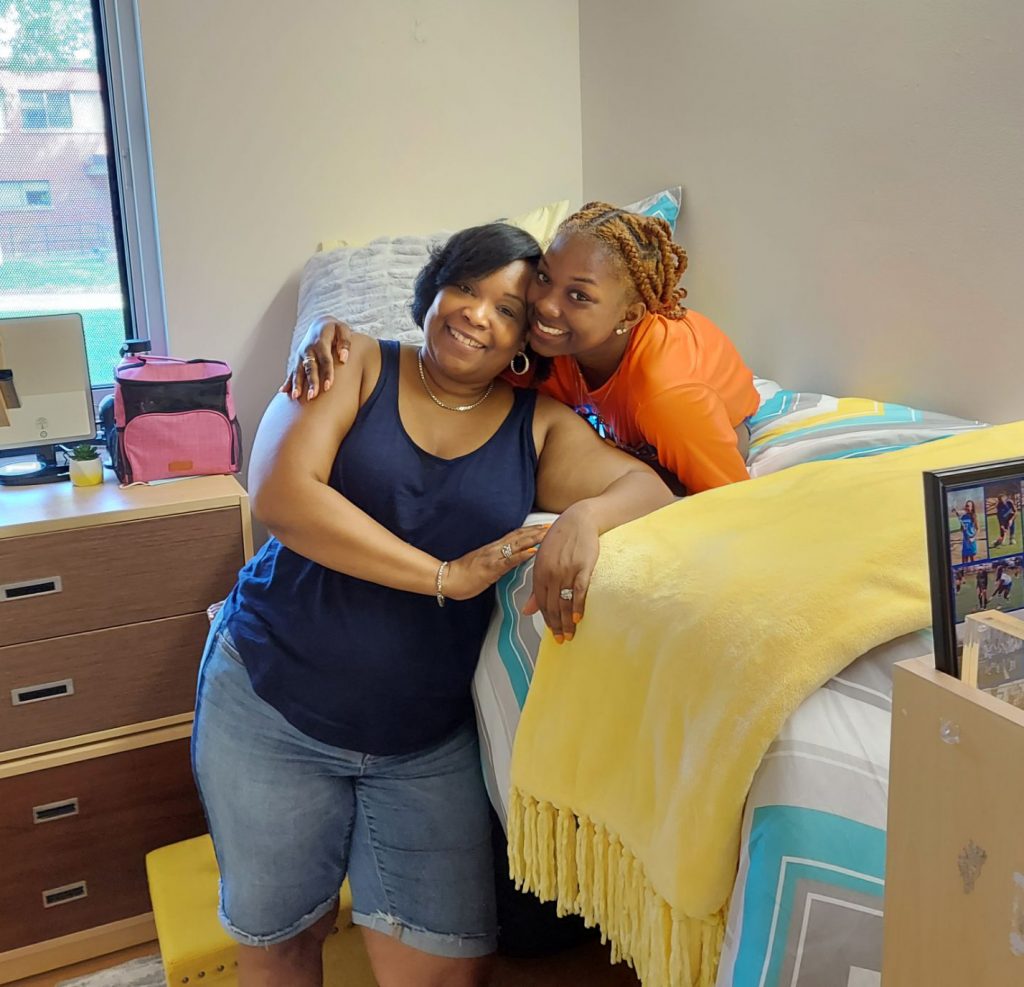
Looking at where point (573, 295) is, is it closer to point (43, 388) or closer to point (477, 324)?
point (477, 324)

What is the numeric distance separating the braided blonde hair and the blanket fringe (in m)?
0.69

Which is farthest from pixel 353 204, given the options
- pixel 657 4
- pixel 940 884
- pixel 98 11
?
pixel 940 884

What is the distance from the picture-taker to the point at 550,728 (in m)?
1.01

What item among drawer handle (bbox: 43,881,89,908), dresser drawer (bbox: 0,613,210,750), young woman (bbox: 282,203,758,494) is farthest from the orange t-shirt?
drawer handle (bbox: 43,881,89,908)

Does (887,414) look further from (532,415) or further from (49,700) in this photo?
(49,700)

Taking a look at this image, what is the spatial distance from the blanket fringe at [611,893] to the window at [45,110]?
1803 mm

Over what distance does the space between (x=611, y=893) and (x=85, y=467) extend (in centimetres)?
130

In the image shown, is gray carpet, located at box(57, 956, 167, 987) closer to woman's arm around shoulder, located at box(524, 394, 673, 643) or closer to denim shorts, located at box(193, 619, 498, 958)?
denim shorts, located at box(193, 619, 498, 958)

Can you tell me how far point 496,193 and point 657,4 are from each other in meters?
0.55

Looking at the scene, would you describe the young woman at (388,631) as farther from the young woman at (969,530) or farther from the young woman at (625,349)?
the young woman at (969,530)

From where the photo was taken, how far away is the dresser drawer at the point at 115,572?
162 cm

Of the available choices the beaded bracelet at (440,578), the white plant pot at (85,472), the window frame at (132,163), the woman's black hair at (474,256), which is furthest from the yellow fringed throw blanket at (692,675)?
the window frame at (132,163)

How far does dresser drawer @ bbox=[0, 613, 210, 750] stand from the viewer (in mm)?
1640

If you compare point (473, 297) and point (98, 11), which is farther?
point (98, 11)
